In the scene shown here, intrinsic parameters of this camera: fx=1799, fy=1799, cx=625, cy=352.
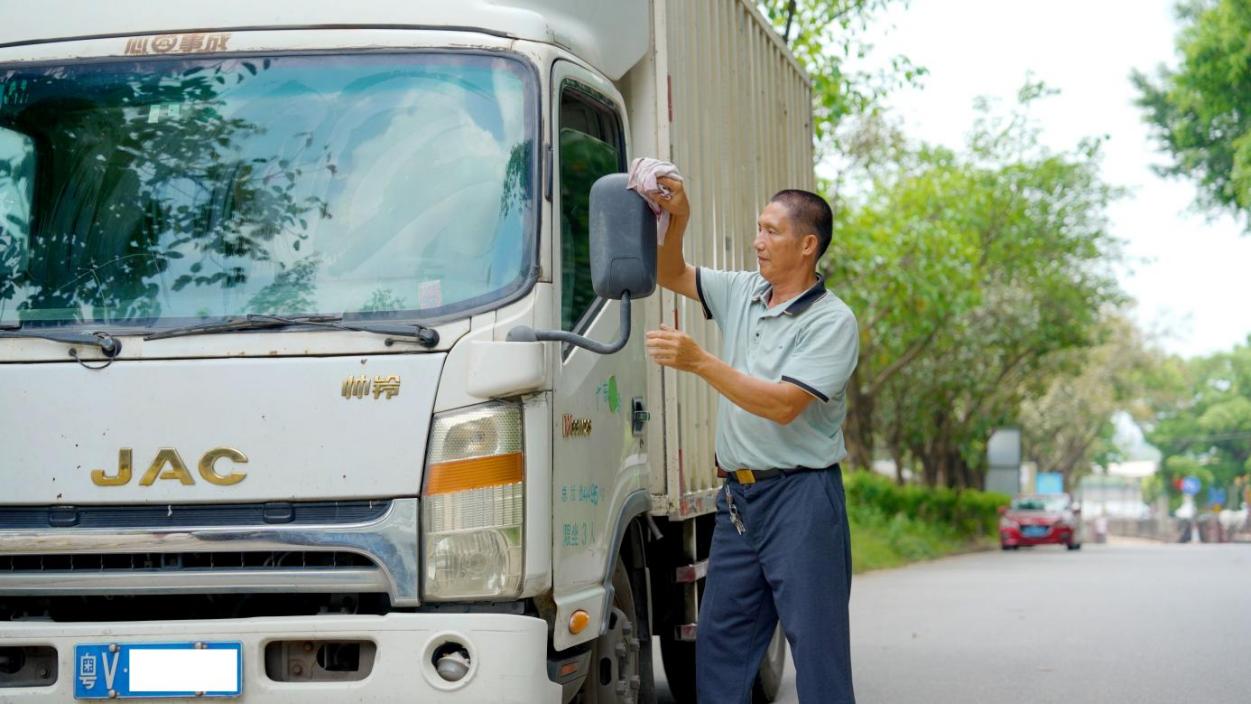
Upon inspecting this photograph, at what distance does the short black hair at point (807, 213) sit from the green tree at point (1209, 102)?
20389mm

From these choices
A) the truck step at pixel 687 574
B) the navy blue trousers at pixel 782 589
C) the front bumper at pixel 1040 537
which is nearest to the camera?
the navy blue trousers at pixel 782 589

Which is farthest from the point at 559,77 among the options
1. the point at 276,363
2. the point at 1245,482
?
the point at 1245,482

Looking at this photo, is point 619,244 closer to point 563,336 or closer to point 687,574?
point 563,336

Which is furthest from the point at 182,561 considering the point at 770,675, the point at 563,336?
the point at 770,675

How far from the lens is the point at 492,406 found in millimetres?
4879

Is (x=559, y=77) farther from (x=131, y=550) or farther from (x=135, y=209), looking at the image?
(x=131, y=550)

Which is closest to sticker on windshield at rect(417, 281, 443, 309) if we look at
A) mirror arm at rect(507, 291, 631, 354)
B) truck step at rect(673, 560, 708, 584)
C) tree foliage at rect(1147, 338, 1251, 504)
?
mirror arm at rect(507, 291, 631, 354)

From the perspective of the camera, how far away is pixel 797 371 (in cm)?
516

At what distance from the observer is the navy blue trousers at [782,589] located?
507cm

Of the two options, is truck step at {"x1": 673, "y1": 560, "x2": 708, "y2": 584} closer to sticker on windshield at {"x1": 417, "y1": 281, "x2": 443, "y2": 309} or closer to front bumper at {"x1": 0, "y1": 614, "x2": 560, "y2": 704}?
front bumper at {"x1": 0, "y1": 614, "x2": 560, "y2": 704}

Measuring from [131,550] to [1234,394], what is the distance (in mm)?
111490

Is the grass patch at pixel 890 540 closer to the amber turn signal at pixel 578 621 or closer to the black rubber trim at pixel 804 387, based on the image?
the amber turn signal at pixel 578 621

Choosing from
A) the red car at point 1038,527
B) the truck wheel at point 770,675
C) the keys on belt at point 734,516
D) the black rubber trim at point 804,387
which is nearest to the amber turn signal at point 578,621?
the keys on belt at point 734,516

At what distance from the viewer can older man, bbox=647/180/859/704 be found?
16.6 feet
